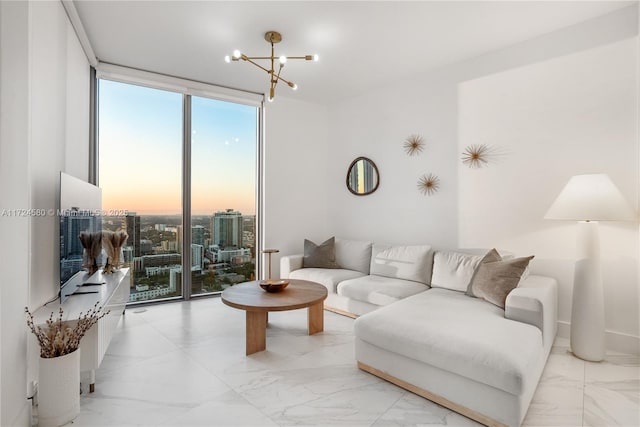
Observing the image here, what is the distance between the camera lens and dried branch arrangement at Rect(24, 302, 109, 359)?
1.83 m

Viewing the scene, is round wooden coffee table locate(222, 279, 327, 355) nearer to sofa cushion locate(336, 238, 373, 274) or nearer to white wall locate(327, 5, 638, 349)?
sofa cushion locate(336, 238, 373, 274)

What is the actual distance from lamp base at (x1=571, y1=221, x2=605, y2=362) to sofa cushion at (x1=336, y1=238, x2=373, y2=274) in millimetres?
2167

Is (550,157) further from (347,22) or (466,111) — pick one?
(347,22)

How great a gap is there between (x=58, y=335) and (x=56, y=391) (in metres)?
0.29

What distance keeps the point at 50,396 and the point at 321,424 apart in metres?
1.46

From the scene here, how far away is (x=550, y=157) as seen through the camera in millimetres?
3051

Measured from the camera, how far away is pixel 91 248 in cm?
287

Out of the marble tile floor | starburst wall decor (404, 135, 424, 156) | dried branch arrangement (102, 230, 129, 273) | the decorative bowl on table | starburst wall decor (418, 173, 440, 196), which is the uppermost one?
starburst wall decor (404, 135, 424, 156)

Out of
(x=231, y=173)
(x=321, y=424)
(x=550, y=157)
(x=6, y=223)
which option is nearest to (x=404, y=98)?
(x=550, y=157)

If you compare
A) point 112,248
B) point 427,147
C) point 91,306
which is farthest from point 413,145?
point 91,306

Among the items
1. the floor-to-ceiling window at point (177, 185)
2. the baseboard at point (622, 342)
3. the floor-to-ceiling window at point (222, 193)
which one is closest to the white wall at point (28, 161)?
the floor-to-ceiling window at point (177, 185)

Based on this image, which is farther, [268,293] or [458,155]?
[458,155]

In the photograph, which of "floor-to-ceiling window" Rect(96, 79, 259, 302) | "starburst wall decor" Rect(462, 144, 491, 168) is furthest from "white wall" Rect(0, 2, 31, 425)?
"starburst wall decor" Rect(462, 144, 491, 168)

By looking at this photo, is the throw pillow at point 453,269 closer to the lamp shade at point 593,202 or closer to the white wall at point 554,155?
the white wall at point 554,155
